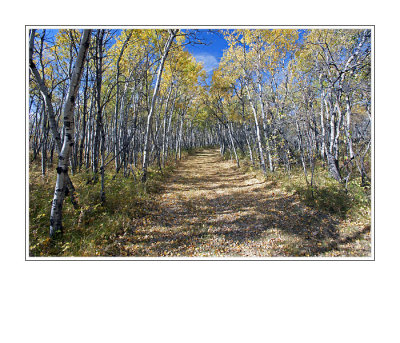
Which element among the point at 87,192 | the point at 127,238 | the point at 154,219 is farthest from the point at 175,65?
the point at 127,238

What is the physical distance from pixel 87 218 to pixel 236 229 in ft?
11.4

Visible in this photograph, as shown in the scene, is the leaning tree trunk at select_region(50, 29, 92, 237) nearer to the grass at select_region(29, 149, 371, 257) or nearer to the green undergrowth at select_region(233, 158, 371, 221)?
the grass at select_region(29, 149, 371, 257)

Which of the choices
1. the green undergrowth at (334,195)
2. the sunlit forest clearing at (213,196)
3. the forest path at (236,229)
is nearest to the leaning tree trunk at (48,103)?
the sunlit forest clearing at (213,196)

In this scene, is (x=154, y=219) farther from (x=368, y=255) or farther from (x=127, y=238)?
(x=368, y=255)

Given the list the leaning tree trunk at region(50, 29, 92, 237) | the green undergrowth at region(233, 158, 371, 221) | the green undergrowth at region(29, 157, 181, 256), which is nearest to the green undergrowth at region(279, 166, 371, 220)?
the green undergrowth at region(233, 158, 371, 221)

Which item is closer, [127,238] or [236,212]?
[127,238]

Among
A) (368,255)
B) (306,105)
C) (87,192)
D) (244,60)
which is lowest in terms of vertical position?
(368,255)

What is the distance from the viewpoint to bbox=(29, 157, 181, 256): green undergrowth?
2.84 metres

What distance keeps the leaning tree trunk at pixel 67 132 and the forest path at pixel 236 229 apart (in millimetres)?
1283

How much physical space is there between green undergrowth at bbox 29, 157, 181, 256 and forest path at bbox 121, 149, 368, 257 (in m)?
0.34

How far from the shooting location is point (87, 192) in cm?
496

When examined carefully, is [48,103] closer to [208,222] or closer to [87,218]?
[87,218]

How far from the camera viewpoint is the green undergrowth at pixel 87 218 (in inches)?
112
